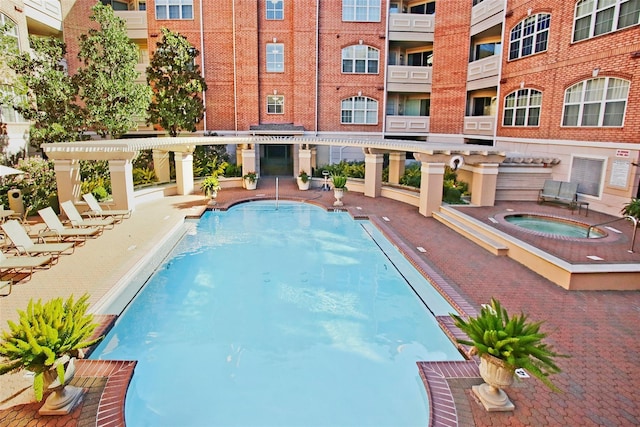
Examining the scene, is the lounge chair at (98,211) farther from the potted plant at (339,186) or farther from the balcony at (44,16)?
the balcony at (44,16)

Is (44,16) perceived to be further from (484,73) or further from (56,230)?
(484,73)

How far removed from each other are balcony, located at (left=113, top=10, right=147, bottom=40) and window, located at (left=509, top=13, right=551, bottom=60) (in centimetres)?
2148

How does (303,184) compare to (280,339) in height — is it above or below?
above

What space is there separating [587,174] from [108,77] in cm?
2147

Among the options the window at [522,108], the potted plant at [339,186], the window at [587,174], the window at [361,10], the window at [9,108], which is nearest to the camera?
the window at [587,174]

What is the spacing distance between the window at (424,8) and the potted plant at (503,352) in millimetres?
26548

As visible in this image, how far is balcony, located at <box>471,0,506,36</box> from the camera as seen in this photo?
21.0m

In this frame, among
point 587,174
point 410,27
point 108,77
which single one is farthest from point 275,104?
point 587,174

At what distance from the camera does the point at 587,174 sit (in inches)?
607

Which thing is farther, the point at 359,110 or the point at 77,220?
the point at 359,110

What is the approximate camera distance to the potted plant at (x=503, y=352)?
15.4ft

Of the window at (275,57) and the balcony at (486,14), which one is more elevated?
the balcony at (486,14)

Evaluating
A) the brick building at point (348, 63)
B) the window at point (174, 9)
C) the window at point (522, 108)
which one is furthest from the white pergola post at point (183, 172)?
the window at point (522, 108)

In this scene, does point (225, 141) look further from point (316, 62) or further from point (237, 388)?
point (237, 388)
